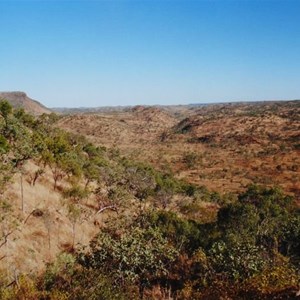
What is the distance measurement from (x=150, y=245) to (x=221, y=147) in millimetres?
106175

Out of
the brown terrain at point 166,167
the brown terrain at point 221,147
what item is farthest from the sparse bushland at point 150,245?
the brown terrain at point 221,147

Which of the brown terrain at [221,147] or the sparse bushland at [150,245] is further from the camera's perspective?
the brown terrain at [221,147]

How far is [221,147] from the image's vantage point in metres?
128

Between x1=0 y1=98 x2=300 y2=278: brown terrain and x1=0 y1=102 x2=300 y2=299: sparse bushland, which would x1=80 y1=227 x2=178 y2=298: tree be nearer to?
x1=0 y1=102 x2=300 y2=299: sparse bushland

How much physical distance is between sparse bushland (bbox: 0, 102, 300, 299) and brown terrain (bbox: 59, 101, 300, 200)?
1377 inches

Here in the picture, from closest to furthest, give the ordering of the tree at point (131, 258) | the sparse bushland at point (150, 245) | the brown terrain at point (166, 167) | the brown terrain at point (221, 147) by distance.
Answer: the sparse bushland at point (150, 245), the tree at point (131, 258), the brown terrain at point (166, 167), the brown terrain at point (221, 147)

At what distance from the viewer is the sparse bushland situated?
63.7 feet

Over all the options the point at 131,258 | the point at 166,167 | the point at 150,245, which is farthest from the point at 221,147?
the point at 131,258

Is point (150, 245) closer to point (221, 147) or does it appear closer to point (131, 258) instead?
point (131, 258)

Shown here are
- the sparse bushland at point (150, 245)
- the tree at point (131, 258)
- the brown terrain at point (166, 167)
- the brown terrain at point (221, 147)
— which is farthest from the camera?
the brown terrain at point (221, 147)

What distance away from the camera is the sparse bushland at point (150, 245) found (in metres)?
19.4

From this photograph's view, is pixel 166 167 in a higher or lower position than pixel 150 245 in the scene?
lower

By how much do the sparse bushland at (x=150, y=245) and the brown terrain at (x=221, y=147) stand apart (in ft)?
115

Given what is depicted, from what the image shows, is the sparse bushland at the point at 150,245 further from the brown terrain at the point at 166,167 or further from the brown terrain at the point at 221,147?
the brown terrain at the point at 221,147
